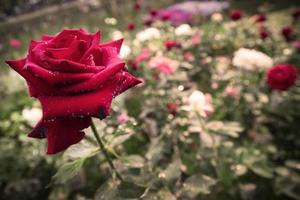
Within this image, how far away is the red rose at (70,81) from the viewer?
30.4 inches

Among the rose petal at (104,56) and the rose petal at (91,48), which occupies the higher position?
the rose petal at (91,48)

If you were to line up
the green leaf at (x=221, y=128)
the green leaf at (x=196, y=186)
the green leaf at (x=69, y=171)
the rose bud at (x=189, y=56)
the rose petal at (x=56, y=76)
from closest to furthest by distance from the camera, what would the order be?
the rose petal at (x=56, y=76) → the green leaf at (x=69, y=171) → the green leaf at (x=196, y=186) → the green leaf at (x=221, y=128) → the rose bud at (x=189, y=56)

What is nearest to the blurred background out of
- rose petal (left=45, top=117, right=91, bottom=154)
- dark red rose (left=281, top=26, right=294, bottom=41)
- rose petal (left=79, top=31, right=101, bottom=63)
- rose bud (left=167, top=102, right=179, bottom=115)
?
rose bud (left=167, top=102, right=179, bottom=115)

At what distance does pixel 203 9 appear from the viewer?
21.8ft

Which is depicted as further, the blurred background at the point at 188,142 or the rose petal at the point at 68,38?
the blurred background at the point at 188,142

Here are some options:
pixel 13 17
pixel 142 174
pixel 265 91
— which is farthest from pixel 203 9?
pixel 13 17

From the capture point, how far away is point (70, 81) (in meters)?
0.78

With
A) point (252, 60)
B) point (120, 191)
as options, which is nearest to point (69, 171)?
point (120, 191)

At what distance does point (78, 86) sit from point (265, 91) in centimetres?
171

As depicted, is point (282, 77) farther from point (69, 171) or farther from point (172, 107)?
point (69, 171)

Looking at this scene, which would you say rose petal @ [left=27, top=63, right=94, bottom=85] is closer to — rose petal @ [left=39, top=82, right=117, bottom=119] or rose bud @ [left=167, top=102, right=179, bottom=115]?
rose petal @ [left=39, top=82, right=117, bottom=119]

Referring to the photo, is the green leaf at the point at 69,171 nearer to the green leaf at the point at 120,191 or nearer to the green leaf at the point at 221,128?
the green leaf at the point at 120,191

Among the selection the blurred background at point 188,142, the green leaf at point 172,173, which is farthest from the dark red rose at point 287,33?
the green leaf at point 172,173

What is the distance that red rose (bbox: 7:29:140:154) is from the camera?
2.53 ft
